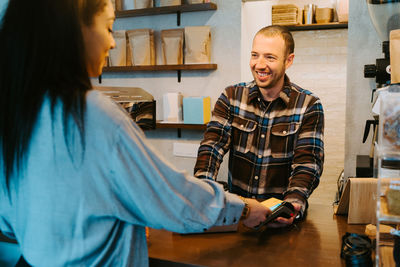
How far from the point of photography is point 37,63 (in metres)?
0.77

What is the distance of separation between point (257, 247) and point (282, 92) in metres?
1.03

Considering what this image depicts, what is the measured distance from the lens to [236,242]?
1338 millimetres

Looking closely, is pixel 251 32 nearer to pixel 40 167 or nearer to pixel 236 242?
pixel 236 242

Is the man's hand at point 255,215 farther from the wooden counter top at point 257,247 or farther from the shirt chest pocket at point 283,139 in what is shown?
the shirt chest pocket at point 283,139

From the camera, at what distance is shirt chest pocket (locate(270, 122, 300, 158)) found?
2.03m

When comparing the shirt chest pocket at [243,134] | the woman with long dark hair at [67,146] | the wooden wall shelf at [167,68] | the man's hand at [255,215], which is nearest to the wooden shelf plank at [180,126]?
the wooden wall shelf at [167,68]

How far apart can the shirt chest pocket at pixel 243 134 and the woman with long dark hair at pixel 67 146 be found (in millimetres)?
1292

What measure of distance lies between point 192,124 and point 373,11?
5.35ft

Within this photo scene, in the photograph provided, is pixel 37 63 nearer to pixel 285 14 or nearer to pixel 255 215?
pixel 255 215

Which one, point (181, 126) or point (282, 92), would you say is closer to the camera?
point (282, 92)

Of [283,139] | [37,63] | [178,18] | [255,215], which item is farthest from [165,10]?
[37,63]

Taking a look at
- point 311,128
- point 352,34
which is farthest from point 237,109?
point 352,34

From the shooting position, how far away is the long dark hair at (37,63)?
763 millimetres

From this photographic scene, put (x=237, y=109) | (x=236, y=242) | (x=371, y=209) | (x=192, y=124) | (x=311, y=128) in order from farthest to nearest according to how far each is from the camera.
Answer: (x=192, y=124) → (x=237, y=109) → (x=311, y=128) → (x=371, y=209) → (x=236, y=242)
